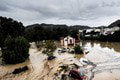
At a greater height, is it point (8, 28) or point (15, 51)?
point (8, 28)

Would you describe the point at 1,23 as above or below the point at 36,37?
above

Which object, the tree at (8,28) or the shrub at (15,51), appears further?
the tree at (8,28)

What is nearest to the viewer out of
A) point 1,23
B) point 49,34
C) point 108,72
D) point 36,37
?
point 108,72

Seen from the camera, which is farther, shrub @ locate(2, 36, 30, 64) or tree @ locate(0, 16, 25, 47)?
tree @ locate(0, 16, 25, 47)

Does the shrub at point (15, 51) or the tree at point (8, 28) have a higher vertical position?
the tree at point (8, 28)

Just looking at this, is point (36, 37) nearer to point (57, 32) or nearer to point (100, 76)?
point (57, 32)

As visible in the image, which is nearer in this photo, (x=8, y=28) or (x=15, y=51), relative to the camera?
(x=15, y=51)

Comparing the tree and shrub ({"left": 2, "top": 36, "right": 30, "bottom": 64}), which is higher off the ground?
the tree

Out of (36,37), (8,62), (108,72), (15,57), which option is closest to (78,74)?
(108,72)
